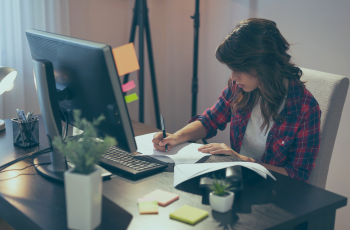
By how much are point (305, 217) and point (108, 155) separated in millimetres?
601

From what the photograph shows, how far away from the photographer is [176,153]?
110 centimetres

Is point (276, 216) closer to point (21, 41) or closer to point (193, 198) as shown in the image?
point (193, 198)

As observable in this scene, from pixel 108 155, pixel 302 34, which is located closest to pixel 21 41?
pixel 108 155

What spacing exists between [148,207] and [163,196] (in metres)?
0.07

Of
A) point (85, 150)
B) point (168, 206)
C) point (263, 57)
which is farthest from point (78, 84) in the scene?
point (263, 57)

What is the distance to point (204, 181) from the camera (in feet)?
2.72

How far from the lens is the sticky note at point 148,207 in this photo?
72 cm

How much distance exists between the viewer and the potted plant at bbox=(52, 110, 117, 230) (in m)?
0.60

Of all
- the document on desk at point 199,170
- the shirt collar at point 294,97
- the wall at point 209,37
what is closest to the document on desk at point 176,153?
the document on desk at point 199,170

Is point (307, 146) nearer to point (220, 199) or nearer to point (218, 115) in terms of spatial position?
point (218, 115)

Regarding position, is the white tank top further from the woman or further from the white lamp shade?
the white lamp shade

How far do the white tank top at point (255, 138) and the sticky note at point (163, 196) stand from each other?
23.4 inches

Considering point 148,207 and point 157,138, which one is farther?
point 157,138

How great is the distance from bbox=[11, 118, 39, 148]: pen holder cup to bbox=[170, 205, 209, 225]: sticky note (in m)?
0.68
